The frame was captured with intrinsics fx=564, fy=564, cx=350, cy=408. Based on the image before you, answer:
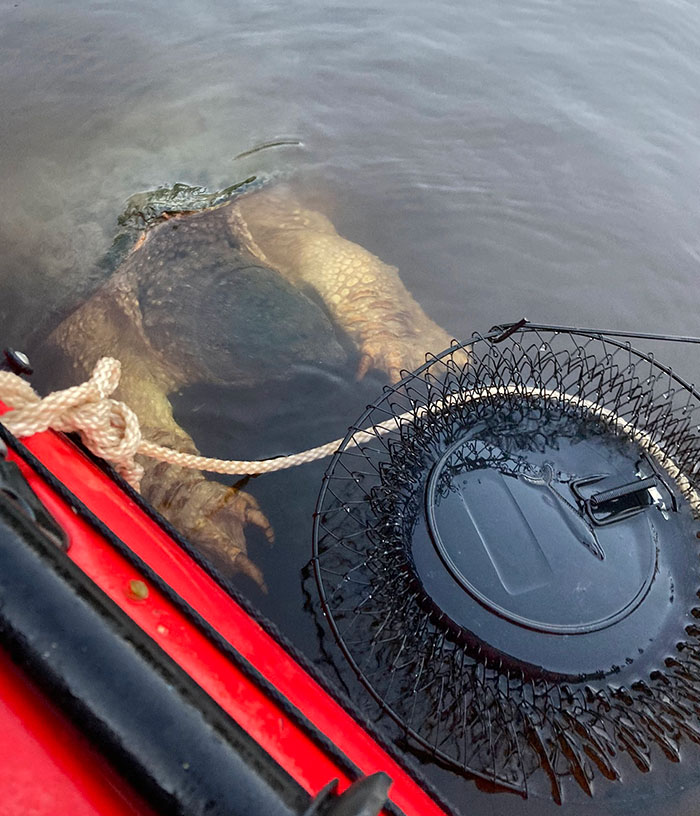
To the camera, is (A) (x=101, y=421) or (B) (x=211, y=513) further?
(B) (x=211, y=513)

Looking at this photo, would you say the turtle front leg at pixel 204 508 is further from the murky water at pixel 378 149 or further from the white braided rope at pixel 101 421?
the white braided rope at pixel 101 421

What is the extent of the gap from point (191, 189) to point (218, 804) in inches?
193

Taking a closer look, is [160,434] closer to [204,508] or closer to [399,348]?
[204,508]

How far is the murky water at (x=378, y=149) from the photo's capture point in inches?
153

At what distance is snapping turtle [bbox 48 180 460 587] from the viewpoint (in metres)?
→ 3.07

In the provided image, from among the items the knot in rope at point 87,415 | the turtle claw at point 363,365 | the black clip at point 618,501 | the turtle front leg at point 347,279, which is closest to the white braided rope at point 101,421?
the knot in rope at point 87,415

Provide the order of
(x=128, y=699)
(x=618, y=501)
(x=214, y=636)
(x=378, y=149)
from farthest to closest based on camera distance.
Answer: (x=378, y=149) → (x=618, y=501) → (x=214, y=636) → (x=128, y=699)

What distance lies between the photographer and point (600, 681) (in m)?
1.90

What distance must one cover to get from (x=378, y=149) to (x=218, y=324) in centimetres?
274

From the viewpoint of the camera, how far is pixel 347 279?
4.36 meters

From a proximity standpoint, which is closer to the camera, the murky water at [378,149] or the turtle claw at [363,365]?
the turtle claw at [363,365]

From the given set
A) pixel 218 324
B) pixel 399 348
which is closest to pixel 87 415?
pixel 218 324

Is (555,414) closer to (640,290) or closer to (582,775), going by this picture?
(582,775)

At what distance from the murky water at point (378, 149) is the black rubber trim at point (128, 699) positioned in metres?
1.96
